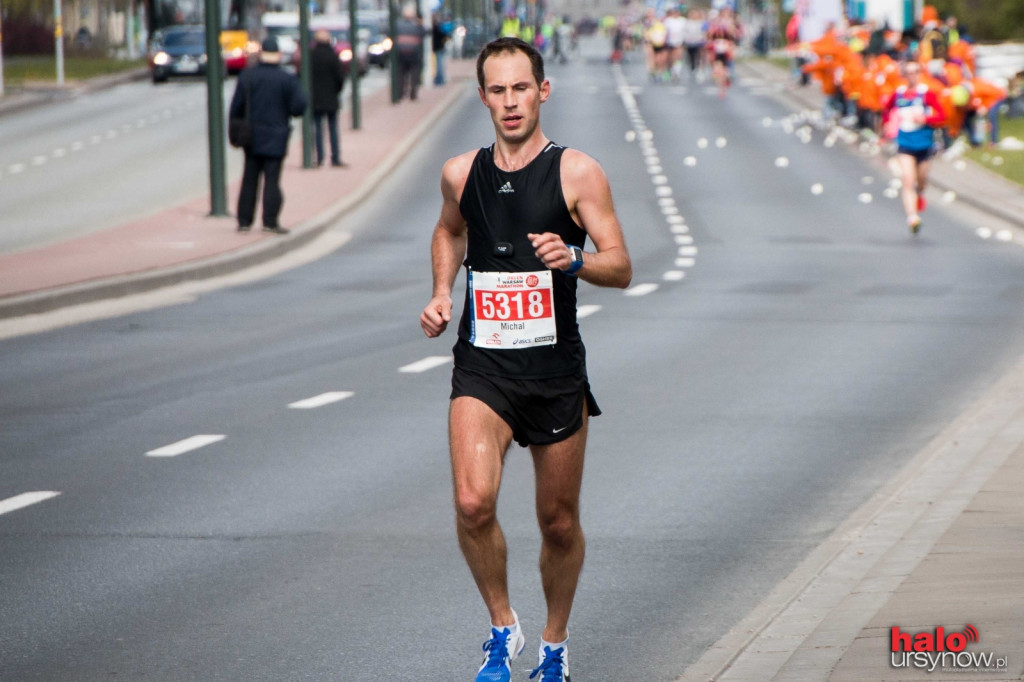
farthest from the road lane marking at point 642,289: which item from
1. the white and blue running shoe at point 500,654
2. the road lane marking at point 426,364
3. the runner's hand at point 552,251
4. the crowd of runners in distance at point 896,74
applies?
the runner's hand at point 552,251

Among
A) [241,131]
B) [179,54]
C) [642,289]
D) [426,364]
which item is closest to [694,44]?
[179,54]

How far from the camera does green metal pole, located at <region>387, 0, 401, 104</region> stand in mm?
44031

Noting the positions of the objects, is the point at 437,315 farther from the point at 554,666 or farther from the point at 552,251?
the point at 554,666

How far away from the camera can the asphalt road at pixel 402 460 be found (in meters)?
6.19

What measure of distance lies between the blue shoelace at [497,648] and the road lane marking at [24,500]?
342cm

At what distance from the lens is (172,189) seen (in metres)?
28.0

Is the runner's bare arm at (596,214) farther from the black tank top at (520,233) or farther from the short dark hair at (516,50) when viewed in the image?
the short dark hair at (516,50)

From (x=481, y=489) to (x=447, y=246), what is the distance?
819 mm

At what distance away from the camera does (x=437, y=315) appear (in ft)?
17.6

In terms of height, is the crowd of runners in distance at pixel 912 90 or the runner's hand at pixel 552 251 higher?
the runner's hand at pixel 552 251

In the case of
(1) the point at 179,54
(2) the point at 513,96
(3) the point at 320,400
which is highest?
(2) the point at 513,96

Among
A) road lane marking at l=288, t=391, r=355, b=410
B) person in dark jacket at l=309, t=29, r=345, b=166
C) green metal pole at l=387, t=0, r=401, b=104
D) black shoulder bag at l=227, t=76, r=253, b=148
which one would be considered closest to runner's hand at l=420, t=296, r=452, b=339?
road lane marking at l=288, t=391, r=355, b=410

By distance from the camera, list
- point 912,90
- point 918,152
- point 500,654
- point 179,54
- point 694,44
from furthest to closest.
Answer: point 694,44
point 179,54
point 918,152
point 912,90
point 500,654

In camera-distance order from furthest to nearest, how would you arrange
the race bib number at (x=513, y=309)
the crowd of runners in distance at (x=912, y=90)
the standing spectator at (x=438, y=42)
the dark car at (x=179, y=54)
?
the dark car at (x=179, y=54), the standing spectator at (x=438, y=42), the crowd of runners in distance at (x=912, y=90), the race bib number at (x=513, y=309)
